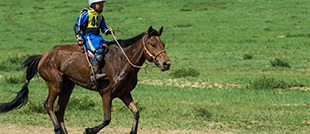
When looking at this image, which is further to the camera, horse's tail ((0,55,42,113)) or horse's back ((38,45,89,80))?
horse's tail ((0,55,42,113))

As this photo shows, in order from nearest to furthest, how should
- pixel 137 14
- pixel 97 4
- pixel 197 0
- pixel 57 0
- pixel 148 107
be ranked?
pixel 97 4
pixel 148 107
pixel 137 14
pixel 197 0
pixel 57 0

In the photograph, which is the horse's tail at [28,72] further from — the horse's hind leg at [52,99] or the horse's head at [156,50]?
the horse's head at [156,50]

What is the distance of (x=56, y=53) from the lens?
841 cm

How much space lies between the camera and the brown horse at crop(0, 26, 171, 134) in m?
7.51

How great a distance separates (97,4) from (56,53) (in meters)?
1.18

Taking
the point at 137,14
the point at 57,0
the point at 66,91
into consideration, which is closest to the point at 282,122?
the point at 66,91

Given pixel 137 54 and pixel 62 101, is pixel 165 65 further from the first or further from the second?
pixel 62 101

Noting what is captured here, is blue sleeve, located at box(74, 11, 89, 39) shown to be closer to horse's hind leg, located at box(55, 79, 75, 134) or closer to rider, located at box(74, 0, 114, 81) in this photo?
rider, located at box(74, 0, 114, 81)

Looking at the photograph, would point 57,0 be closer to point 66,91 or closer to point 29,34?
point 29,34

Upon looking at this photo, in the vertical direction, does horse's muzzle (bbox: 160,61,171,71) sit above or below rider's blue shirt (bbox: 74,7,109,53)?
below

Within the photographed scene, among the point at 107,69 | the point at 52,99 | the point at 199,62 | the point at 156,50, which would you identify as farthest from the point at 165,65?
the point at 199,62

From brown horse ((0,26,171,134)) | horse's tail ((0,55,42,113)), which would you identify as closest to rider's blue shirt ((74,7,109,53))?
brown horse ((0,26,171,134))

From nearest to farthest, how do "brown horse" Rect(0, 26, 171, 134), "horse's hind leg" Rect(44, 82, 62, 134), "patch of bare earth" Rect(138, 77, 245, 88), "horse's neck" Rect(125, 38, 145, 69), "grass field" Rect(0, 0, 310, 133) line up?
"brown horse" Rect(0, 26, 171, 134)
"horse's neck" Rect(125, 38, 145, 69)
"horse's hind leg" Rect(44, 82, 62, 134)
"grass field" Rect(0, 0, 310, 133)
"patch of bare earth" Rect(138, 77, 245, 88)

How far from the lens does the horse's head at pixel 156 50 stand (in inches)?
283
